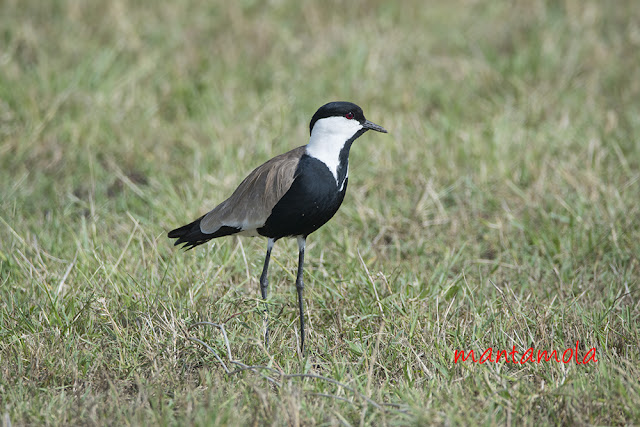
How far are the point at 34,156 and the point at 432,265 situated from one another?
3158 millimetres

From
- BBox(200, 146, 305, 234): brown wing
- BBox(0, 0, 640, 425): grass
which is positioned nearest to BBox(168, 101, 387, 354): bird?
BBox(200, 146, 305, 234): brown wing

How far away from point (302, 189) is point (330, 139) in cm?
29

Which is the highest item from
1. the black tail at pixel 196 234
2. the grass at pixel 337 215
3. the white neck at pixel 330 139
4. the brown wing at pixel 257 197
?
the white neck at pixel 330 139

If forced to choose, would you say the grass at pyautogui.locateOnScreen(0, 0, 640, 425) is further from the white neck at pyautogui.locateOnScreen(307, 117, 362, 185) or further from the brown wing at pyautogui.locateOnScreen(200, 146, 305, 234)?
the white neck at pyautogui.locateOnScreen(307, 117, 362, 185)

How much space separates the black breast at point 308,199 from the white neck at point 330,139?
37mm

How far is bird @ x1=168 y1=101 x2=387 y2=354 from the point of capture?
334 cm

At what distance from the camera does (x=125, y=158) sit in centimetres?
557

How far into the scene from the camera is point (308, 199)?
332 cm

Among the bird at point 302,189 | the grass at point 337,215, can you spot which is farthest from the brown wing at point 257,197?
the grass at point 337,215

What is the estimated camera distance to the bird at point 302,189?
334 centimetres

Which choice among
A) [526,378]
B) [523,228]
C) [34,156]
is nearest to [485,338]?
[526,378]

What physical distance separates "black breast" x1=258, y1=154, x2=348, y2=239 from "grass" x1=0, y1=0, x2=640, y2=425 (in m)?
0.45

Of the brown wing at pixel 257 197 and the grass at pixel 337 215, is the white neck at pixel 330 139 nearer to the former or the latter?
the brown wing at pixel 257 197

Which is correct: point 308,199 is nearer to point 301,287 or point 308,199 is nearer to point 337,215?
point 301,287
